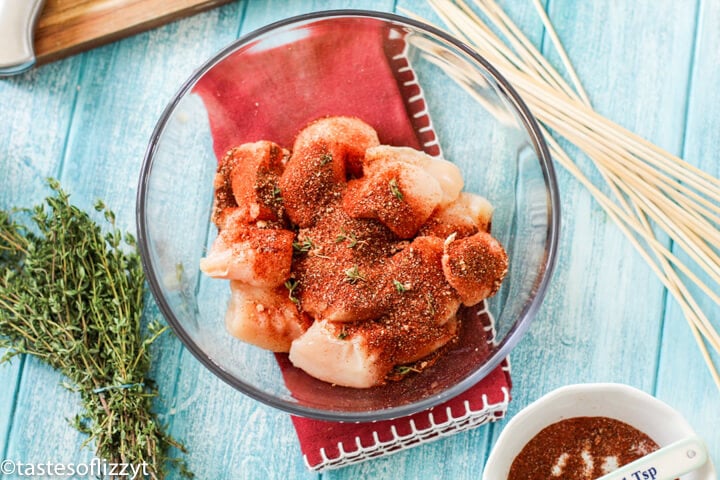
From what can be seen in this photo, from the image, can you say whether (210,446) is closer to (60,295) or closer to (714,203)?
(60,295)

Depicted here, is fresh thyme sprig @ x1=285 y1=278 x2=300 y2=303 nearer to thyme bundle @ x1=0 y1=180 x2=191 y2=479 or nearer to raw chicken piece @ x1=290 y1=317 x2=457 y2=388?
raw chicken piece @ x1=290 y1=317 x2=457 y2=388

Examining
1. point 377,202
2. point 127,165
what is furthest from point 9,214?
point 377,202

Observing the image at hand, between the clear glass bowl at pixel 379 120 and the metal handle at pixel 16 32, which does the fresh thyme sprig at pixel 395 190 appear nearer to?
the clear glass bowl at pixel 379 120

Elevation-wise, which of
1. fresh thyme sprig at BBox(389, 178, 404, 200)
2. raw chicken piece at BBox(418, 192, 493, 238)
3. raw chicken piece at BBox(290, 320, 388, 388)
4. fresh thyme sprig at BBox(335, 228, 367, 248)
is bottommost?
raw chicken piece at BBox(290, 320, 388, 388)

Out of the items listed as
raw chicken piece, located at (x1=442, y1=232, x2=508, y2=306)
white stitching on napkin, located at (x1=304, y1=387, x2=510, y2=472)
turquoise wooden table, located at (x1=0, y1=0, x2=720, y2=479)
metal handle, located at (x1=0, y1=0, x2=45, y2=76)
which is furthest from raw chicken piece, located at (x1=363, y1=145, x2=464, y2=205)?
metal handle, located at (x1=0, y1=0, x2=45, y2=76)

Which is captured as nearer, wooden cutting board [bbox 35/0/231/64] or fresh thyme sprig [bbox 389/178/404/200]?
fresh thyme sprig [bbox 389/178/404/200]

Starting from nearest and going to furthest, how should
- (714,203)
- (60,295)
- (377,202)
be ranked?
(377,202) → (60,295) → (714,203)
